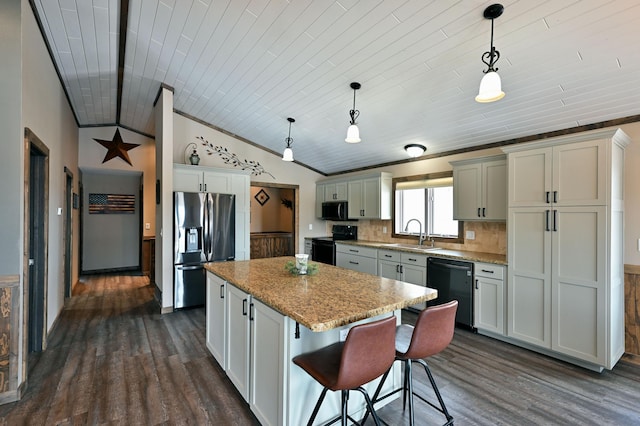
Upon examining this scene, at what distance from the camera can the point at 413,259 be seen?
13.7ft

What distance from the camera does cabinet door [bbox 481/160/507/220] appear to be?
3.52 meters

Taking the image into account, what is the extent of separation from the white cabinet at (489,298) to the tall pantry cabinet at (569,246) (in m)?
0.10

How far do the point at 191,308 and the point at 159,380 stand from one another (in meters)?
2.04

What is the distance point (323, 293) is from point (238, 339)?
2.69 ft

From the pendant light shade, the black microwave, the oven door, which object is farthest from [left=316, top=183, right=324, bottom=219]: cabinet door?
the pendant light shade

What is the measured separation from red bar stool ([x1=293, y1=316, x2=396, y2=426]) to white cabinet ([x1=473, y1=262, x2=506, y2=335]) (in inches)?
93.2

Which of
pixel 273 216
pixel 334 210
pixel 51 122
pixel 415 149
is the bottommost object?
pixel 273 216

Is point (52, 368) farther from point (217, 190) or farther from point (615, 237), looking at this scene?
point (615, 237)

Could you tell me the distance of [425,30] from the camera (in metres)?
2.39

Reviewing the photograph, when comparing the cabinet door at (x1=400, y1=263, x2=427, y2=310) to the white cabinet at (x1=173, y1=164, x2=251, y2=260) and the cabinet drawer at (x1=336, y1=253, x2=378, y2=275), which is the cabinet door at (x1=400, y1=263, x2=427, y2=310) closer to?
the cabinet drawer at (x1=336, y1=253, x2=378, y2=275)

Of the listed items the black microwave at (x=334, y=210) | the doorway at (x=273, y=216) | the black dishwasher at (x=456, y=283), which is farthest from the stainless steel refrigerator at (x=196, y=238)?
the black dishwasher at (x=456, y=283)

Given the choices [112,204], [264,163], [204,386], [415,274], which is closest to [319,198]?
[264,163]

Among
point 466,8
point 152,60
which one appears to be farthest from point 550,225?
point 152,60

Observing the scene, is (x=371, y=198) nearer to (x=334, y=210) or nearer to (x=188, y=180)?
(x=334, y=210)
